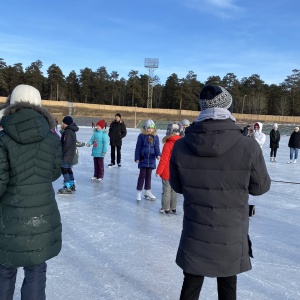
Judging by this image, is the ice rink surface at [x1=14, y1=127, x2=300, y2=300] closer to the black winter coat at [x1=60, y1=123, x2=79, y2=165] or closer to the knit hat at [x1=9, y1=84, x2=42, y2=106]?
the black winter coat at [x1=60, y1=123, x2=79, y2=165]

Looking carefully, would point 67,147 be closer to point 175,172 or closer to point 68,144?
point 68,144

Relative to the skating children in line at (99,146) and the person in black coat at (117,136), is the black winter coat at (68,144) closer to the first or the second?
the skating children in line at (99,146)

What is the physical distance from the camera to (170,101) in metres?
74.2

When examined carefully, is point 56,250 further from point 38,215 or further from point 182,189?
point 182,189

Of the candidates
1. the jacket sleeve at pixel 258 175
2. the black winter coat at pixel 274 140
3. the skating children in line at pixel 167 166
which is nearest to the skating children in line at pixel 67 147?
the skating children in line at pixel 167 166

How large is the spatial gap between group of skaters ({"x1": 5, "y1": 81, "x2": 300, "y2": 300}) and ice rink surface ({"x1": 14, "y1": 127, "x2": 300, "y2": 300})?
767 mm

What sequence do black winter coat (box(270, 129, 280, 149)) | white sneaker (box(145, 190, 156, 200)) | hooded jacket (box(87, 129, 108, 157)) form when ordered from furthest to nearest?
black winter coat (box(270, 129, 280, 149)), hooded jacket (box(87, 129, 108, 157)), white sneaker (box(145, 190, 156, 200))

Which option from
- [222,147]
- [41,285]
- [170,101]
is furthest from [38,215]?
[170,101]

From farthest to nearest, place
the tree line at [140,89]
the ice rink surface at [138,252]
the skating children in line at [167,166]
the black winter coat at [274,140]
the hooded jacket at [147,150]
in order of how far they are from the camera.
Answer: the tree line at [140,89], the black winter coat at [274,140], the hooded jacket at [147,150], the skating children in line at [167,166], the ice rink surface at [138,252]

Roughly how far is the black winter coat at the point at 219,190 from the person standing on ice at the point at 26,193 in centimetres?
74

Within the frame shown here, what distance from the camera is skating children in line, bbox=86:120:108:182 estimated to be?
682 centimetres

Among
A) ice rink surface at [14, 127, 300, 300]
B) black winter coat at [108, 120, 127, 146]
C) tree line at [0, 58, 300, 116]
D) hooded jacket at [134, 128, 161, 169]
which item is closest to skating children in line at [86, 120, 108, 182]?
ice rink surface at [14, 127, 300, 300]

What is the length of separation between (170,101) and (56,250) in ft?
240

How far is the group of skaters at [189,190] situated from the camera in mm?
1704
